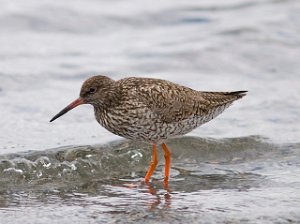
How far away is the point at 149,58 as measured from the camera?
14203mm

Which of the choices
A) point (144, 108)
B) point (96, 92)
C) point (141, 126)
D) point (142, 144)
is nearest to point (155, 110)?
point (144, 108)

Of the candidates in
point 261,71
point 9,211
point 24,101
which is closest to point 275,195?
point 9,211

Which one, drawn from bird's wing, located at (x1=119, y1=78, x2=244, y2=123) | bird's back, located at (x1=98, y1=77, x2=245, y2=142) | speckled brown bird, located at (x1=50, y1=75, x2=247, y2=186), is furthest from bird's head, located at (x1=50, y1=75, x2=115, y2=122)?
bird's wing, located at (x1=119, y1=78, x2=244, y2=123)

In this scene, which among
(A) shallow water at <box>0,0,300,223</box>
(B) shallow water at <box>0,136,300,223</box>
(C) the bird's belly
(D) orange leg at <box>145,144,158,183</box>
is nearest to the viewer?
(B) shallow water at <box>0,136,300,223</box>

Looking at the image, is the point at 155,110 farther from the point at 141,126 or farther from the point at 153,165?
the point at 153,165

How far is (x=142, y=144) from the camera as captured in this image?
10.4m

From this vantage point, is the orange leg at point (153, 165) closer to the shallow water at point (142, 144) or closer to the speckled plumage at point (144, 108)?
the shallow water at point (142, 144)

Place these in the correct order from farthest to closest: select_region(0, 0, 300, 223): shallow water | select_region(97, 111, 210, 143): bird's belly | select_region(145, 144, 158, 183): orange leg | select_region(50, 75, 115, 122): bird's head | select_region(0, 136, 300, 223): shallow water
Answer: select_region(145, 144, 158, 183): orange leg → select_region(50, 75, 115, 122): bird's head → select_region(97, 111, 210, 143): bird's belly → select_region(0, 0, 300, 223): shallow water → select_region(0, 136, 300, 223): shallow water

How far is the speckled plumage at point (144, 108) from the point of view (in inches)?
346

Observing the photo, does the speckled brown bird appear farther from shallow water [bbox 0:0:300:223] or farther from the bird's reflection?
shallow water [bbox 0:0:300:223]

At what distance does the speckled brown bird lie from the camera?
8.79m

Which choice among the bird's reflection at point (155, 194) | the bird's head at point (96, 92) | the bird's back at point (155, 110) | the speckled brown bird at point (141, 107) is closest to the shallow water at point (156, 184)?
the bird's reflection at point (155, 194)

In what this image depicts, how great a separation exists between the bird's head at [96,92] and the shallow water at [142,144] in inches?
35.0

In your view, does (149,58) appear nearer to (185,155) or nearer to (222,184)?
(185,155)
